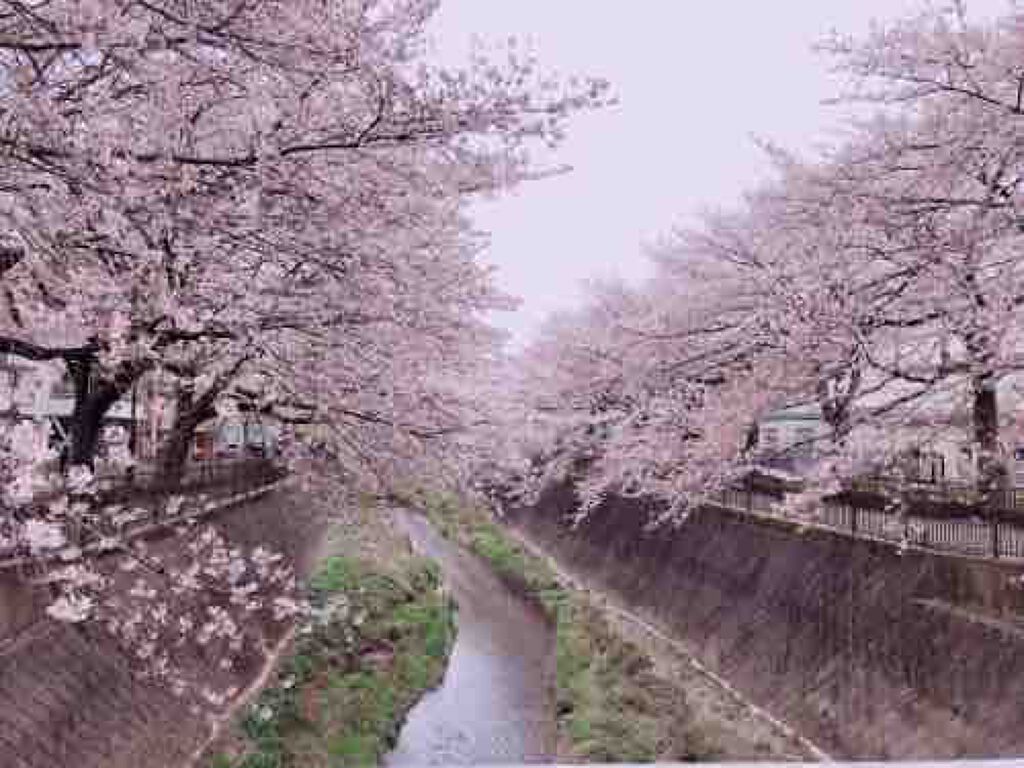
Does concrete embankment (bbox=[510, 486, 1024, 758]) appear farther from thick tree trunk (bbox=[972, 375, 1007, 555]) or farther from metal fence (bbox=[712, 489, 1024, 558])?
thick tree trunk (bbox=[972, 375, 1007, 555])

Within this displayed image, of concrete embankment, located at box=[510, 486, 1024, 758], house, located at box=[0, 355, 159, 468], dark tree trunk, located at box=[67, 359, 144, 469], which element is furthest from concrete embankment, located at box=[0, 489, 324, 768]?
concrete embankment, located at box=[510, 486, 1024, 758]

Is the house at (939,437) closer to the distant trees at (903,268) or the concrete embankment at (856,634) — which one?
the distant trees at (903,268)

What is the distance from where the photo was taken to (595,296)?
54.3ft

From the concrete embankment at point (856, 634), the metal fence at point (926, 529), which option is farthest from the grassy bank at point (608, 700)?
the metal fence at point (926, 529)

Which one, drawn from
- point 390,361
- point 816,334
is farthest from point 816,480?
point 390,361

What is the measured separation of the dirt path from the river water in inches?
53.6

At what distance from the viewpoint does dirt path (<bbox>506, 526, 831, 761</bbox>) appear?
21.8 feet

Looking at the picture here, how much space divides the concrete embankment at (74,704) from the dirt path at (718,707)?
442 centimetres

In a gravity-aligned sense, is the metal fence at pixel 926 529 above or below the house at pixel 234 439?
below

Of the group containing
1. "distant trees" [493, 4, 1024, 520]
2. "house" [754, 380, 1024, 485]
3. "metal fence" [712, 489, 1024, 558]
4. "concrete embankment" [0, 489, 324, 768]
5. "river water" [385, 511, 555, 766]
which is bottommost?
"river water" [385, 511, 555, 766]

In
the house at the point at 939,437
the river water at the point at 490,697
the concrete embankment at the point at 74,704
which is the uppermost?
the house at the point at 939,437

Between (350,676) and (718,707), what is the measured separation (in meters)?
3.87

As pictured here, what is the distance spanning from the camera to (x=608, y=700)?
27.4 ft

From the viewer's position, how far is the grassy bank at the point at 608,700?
23.7 feet
